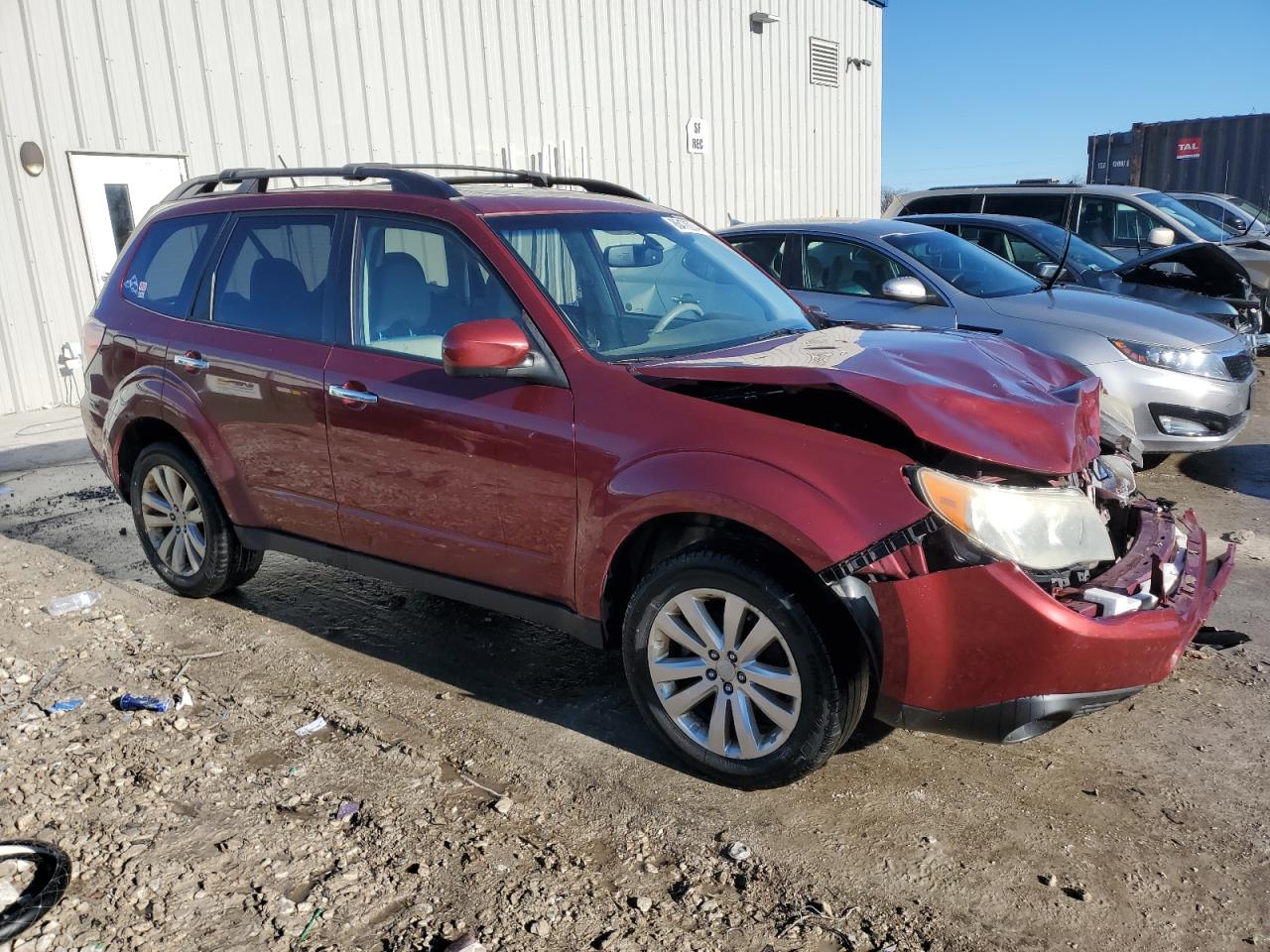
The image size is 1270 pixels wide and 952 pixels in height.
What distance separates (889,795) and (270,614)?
9.75ft

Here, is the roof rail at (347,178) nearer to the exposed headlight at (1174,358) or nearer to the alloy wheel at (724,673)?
the alloy wheel at (724,673)

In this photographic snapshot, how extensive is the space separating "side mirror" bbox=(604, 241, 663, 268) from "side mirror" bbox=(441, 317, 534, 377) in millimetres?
736

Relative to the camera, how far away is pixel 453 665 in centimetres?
416

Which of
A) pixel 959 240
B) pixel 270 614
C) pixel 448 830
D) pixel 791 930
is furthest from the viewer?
pixel 959 240

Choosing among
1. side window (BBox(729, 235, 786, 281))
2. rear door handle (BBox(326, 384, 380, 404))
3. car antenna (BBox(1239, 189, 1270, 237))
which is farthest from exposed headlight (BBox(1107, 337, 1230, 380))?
car antenna (BBox(1239, 189, 1270, 237))

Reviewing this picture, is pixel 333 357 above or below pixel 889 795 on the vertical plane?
above

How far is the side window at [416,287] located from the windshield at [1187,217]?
979 centimetres

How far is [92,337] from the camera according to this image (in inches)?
200

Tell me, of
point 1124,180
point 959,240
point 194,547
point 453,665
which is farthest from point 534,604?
point 1124,180

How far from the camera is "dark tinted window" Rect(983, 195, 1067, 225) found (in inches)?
438

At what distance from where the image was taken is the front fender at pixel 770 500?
278 centimetres

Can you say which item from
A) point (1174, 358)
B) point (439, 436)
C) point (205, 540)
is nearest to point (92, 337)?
point (205, 540)

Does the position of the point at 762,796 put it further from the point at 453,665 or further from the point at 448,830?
the point at 453,665

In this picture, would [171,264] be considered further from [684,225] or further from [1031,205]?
[1031,205]
